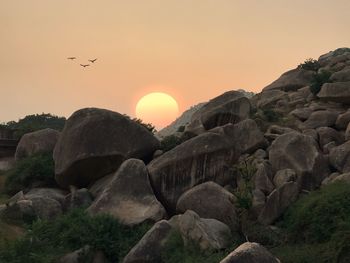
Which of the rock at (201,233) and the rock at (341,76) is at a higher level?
the rock at (341,76)

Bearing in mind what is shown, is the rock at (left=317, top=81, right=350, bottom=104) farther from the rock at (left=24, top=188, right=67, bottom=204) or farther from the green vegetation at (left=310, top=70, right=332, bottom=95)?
the rock at (left=24, top=188, right=67, bottom=204)

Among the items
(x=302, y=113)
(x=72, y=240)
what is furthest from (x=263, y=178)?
(x=302, y=113)

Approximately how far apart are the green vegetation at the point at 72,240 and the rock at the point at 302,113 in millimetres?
14756

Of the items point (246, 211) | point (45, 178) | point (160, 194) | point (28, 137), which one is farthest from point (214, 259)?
point (28, 137)

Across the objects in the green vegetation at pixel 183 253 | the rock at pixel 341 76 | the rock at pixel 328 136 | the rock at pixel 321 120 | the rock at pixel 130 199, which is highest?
the rock at pixel 341 76

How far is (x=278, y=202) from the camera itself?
76.9 feet

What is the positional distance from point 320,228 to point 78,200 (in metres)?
13.2

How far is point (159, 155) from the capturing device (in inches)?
1205

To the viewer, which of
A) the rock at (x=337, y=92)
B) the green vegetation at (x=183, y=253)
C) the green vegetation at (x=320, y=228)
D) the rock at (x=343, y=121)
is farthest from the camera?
the rock at (x=337, y=92)

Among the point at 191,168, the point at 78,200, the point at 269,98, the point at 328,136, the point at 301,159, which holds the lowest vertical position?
the point at 78,200

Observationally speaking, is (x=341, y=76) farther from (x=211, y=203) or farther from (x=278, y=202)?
(x=211, y=203)

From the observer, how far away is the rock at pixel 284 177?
2475cm

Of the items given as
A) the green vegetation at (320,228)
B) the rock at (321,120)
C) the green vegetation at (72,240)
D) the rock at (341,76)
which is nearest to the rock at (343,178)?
the green vegetation at (320,228)

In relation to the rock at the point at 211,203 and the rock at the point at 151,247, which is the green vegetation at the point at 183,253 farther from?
the rock at the point at 211,203
